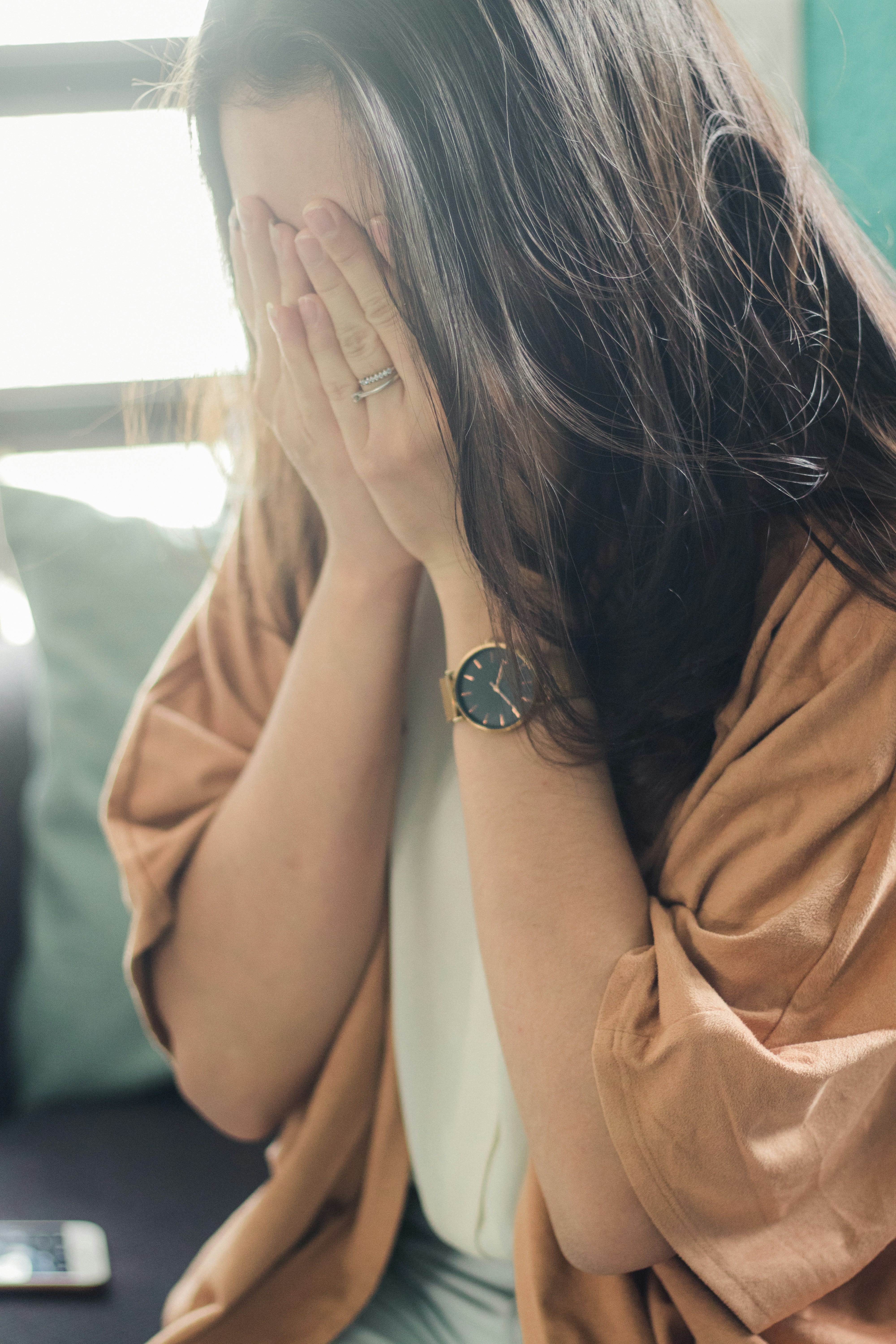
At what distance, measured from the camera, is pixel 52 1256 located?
0.80 meters

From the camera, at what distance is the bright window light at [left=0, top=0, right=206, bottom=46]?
4.63ft

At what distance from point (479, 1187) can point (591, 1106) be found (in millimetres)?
208

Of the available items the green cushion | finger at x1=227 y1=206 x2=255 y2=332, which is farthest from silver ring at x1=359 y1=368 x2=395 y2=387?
the green cushion

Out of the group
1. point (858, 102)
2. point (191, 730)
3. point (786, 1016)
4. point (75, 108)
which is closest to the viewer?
point (786, 1016)

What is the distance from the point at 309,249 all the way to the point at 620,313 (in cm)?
20

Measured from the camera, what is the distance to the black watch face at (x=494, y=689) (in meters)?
0.65

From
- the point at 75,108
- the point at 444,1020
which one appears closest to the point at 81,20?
the point at 75,108

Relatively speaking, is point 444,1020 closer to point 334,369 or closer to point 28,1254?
point 28,1254

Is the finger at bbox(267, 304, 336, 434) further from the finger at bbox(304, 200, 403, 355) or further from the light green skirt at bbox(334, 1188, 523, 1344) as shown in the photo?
the light green skirt at bbox(334, 1188, 523, 1344)

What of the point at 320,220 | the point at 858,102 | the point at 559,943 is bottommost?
the point at 559,943

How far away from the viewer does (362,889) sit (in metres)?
0.81

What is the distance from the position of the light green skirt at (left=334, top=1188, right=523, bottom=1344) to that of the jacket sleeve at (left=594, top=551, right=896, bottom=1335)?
0.20 metres

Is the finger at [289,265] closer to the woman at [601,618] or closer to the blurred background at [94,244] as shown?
the woman at [601,618]

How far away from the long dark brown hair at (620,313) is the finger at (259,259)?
0.06m
